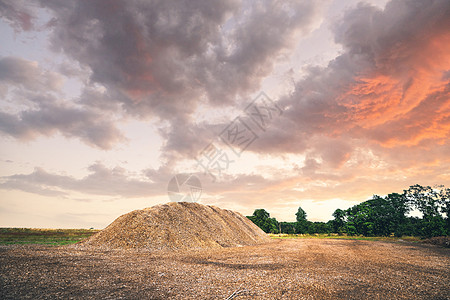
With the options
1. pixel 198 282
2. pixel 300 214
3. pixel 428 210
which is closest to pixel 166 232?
pixel 198 282

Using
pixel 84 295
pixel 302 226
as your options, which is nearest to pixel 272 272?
pixel 84 295

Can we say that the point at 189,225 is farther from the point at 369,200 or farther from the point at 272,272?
the point at 369,200

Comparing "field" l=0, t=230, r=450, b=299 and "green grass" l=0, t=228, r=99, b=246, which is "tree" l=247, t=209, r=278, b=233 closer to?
"green grass" l=0, t=228, r=99, b=246

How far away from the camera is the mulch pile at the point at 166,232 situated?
24828mm

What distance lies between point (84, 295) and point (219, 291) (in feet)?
18.8

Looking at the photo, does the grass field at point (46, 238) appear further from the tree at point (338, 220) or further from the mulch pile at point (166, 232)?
the tree at point (338, 220)

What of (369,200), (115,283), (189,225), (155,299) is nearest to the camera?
(155,299)

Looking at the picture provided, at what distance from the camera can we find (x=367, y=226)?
74938mm

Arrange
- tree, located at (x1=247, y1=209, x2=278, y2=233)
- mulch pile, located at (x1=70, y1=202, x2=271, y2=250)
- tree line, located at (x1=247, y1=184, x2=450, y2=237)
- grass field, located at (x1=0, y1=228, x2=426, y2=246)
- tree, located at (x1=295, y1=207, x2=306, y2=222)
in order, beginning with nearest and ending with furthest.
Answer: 1. mulch pile, located at (x1=70, y1=202, x2=271, y2=250)
2. grass field, located at (x1=0, y1=228, x2=426, y2=246)
3. tree line, located at (x1=247, y1=184, x2=450, y2=237)
4. tree, located at (x1=247, y1=209, x2=278, y2=233)
5. tree, located at (x1=295, y1=207, x2=306, y2=222)

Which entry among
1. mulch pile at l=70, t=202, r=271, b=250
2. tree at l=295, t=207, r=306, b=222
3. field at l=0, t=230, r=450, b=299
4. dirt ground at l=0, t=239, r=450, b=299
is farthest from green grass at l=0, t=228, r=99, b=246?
tree at l=295, t=207, r=306, b=222

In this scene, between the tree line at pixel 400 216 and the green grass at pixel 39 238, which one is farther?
the tree line at pixel 400 216

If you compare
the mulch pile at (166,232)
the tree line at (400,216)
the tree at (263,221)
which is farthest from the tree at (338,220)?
the mulch pile at (166,232)

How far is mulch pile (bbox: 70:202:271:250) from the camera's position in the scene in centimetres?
2483

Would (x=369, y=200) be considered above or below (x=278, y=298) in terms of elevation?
above
